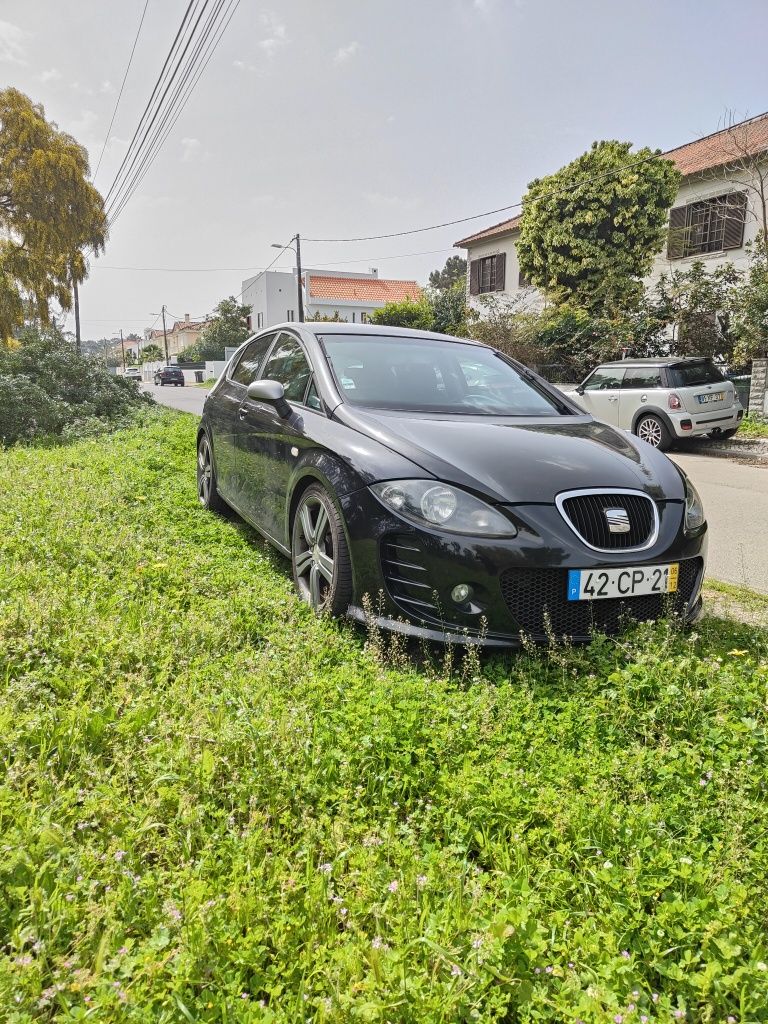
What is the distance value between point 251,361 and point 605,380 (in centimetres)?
896

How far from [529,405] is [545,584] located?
166 centimetres

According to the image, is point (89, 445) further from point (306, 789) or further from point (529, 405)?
point (306, 789)

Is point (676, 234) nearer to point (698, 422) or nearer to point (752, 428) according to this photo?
point (752, 428)

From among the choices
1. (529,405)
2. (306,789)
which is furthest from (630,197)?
(306,789)

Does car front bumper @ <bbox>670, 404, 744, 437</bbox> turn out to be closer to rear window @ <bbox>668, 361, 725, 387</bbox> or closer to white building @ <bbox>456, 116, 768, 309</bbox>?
rear window @ <bbox>668, 361, 725, 387</bbox>

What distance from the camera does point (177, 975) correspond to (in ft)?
4.67

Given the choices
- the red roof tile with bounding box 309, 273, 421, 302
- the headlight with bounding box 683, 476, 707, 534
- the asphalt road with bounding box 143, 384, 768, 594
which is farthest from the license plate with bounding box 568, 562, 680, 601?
the red roof tile with bounding box 309, 273, 421, 302

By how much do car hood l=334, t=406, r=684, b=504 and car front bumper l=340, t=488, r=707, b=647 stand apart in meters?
0.18

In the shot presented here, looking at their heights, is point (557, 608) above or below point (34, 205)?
below

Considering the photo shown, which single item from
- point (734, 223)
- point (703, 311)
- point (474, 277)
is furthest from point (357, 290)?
point (703, 311)

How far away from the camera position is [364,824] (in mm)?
1954

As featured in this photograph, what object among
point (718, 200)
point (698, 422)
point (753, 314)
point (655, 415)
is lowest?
point (698, 422)

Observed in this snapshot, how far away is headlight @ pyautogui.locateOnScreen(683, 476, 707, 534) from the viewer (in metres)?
3.11

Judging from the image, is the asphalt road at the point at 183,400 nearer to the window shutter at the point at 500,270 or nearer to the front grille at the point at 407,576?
the front grille at the point at 407,576
